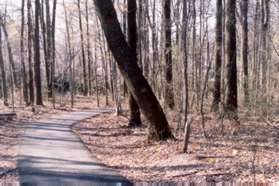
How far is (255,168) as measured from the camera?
8.40 meters

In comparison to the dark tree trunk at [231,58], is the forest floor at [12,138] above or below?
below

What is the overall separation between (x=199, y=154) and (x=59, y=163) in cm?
353

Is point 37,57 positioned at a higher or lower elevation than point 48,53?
lower

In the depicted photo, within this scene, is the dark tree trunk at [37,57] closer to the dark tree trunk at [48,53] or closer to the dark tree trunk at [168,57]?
the dark tree trunk at [48,53]

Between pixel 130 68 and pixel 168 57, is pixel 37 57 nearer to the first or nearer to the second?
pixel 168 57

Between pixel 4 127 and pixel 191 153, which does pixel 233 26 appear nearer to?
pixel 191 153

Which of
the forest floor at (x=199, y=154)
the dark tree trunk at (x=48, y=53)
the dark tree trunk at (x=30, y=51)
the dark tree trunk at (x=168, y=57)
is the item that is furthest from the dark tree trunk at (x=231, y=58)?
the dark tree trunk at (x=48, y=53)

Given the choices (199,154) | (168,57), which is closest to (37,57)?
(168,57)

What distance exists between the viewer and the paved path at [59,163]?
8.33 m

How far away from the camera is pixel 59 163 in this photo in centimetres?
1018

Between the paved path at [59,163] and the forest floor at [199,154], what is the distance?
18.7 inches

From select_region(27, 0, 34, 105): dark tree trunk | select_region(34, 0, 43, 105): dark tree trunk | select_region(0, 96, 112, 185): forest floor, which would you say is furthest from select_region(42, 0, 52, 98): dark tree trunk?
select_region(0, 96, 112, 185): forest floor

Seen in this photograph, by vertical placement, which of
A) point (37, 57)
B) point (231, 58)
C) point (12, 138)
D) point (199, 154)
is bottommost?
point (12, 138)

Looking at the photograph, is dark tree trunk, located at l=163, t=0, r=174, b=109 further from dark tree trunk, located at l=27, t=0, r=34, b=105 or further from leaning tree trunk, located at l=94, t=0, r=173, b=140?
dark tree trunk, located at l=27, t=0, r=34, b=105
